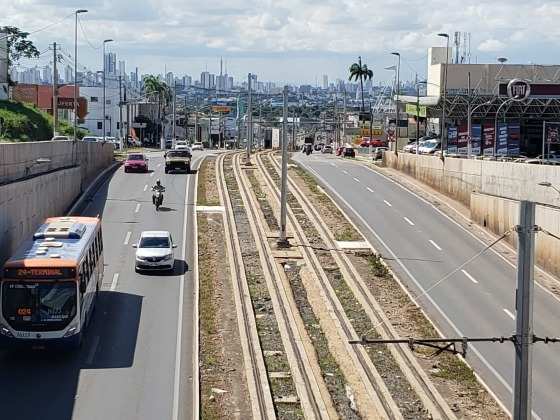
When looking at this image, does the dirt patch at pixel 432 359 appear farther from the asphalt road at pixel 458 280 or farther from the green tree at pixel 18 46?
the green tree at pixel 18 46

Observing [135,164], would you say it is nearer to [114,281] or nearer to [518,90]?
[518,90]

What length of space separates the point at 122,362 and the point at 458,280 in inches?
740

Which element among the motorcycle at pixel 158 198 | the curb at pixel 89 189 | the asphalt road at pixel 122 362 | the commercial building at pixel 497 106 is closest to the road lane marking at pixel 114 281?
the asphalt road at pixel 122 362

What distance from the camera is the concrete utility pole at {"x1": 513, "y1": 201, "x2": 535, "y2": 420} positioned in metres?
16.6

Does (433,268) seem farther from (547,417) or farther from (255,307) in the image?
(547,417)

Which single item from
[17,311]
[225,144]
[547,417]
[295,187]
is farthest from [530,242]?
[225,144]

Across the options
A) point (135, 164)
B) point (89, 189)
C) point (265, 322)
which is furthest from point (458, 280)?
point (135, 164)

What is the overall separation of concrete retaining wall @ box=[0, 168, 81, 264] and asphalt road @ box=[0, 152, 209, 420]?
3708 millimetres

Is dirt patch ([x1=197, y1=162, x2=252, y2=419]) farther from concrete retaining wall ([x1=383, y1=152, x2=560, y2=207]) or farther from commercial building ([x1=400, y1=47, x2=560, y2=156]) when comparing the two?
commercial building ([x1=400, y1=47, x2=560, y2=156])

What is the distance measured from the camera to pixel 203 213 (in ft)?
177

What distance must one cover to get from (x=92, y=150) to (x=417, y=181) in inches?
967

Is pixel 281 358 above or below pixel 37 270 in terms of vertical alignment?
below

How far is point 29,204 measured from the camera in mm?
40094

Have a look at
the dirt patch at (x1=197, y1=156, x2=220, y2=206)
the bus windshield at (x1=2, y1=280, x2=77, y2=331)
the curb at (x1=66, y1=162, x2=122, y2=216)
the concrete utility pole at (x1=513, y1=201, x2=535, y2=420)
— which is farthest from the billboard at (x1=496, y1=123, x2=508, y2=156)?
the concrete utility pole at (x1=513, y1=201, x2=535, y2=420)
